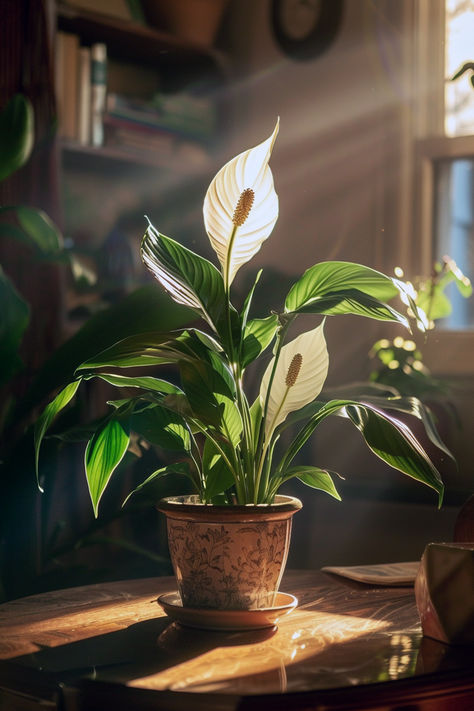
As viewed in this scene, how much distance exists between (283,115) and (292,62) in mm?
151

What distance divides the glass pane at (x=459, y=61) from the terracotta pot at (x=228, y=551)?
174 centimetres

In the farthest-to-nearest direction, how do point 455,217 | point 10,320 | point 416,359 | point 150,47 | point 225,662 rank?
point 150,47, point 455,217, point 416,359, point 10,320, point 225,662

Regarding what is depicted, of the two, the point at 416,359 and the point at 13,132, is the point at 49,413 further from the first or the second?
the point at 416,359

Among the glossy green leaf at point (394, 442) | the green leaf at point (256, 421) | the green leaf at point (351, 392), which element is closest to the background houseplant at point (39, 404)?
the green leaf at point (351, 392)

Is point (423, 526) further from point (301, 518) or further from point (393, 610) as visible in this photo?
point (393, 610)

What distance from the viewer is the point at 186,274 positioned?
2.79 feet

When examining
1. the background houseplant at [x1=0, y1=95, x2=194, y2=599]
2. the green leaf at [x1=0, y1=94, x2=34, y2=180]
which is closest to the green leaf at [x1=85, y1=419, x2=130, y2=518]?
the background houseplant at [x1=0, y1=95, x2=194, y2=599]

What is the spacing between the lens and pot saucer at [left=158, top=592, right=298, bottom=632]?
0.83 meters

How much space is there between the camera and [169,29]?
268 centimetres

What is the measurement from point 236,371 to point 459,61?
176 cm

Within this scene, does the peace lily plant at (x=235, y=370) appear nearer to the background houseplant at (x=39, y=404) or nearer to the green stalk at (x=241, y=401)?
the green stalk at (x=241, y=401)

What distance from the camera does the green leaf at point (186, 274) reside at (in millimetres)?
831

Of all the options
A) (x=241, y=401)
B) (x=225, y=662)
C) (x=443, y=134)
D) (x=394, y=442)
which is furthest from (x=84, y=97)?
(x=225, y=662)

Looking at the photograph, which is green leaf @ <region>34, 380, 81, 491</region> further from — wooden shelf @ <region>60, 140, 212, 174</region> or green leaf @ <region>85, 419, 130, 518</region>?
wooden shelf @ <region>60, 140, 212, 174</region>
